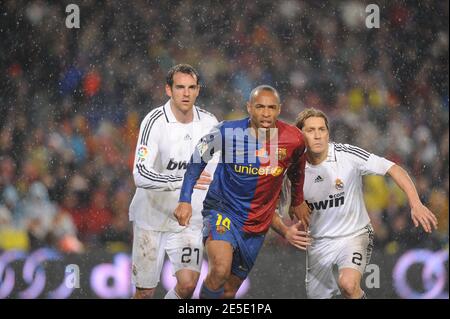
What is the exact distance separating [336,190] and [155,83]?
1412 millimetres

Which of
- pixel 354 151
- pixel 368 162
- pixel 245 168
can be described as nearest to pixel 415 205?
pixel 368 162

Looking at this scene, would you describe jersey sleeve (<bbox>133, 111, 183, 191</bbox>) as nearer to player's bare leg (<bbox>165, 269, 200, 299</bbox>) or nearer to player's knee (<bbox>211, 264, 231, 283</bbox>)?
player's bare leg (<bbox>165, 269, 200, 299</bbox>)

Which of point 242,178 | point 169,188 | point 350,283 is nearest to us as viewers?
point 242,178

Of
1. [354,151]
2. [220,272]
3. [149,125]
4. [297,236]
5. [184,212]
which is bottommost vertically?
[220,272]

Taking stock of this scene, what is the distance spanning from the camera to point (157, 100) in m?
5.36

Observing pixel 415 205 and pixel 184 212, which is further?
pixel 415 205

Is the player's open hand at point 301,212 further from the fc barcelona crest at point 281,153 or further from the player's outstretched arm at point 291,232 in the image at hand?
the fc barcelona crest at point 281,153

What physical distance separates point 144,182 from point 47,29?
1.45 metres

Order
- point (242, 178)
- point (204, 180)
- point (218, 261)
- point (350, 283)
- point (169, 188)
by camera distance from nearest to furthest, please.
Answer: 1. point (218, 261)
2. point (242, 178)
3. point (350, 283)
4. point (204, 180)
5. point (169, 188)

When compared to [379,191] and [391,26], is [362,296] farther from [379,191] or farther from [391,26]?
[391,26]

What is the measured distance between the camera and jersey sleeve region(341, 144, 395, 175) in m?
4.74

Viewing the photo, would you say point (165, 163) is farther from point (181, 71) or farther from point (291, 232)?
point (291, 232)
